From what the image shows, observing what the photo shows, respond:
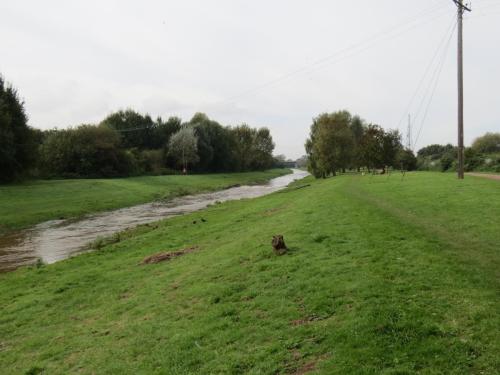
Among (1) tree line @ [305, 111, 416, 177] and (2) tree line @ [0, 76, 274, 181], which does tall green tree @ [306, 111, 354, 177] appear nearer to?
(1) tree line @ [305, 111, 416, 177]

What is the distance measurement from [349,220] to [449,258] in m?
6.08

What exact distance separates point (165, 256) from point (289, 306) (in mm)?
9372

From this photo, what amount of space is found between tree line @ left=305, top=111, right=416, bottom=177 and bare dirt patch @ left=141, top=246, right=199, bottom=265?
131ft

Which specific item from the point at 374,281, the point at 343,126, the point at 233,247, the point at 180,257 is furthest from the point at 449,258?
the point at 343,126

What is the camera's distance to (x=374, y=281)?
8.89 meters

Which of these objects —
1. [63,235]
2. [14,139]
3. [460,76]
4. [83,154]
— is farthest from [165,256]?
[83,154]

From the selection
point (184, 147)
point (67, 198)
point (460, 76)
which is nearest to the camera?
point (460, 76)

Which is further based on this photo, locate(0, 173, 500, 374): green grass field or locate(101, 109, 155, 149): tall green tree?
locate(101, 109, 155, 149): tall green tree

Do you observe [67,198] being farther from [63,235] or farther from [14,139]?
[63,235]

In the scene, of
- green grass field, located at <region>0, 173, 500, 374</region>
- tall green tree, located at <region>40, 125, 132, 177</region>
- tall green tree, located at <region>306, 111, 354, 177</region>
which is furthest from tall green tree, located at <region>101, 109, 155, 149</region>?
green grass field, located at <region>0, 173, 500, 374</region>

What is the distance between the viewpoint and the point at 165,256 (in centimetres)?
1695

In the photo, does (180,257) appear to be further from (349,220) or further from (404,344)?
(404,344)

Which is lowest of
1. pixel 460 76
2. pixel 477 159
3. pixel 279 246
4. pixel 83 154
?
pixel 279 246

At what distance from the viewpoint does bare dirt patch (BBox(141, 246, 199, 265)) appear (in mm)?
16469
